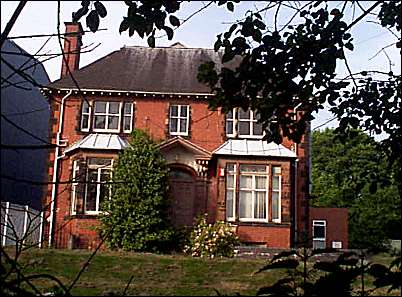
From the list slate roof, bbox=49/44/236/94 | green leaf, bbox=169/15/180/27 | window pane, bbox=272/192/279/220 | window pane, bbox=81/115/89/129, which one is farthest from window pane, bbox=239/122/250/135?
green leaf, bbox=169/15/180/27

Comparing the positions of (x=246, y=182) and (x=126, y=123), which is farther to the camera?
(x=126, y=123)

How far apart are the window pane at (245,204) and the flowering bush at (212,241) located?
170 cm

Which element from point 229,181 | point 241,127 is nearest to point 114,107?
point 241,127

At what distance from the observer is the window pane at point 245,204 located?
2278 centimetres

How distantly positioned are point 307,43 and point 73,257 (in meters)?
10.8

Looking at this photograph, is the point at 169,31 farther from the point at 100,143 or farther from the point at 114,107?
the point at 114,107

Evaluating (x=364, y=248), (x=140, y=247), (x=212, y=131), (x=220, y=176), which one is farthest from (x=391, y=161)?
(x=212, y=131)

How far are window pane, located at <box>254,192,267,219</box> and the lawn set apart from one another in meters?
7.54

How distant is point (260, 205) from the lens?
22.8m

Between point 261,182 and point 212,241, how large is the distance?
3863 millimetres

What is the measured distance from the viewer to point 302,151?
24891 mm

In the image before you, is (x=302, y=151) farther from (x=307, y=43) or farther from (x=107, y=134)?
(x=307, y=43)

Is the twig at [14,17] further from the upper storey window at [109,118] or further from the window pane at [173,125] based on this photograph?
the window pane at [173,125]

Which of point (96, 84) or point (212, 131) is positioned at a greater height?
point (96, 84)
